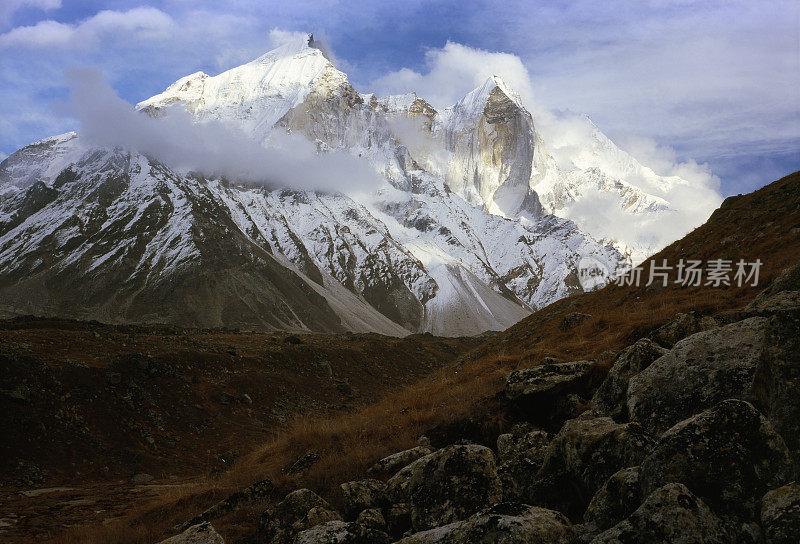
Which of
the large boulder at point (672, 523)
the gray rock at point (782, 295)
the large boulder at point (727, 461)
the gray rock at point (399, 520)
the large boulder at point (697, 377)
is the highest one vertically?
the gray rock at point (782, 295)

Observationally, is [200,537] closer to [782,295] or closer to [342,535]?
Answer: [342,535]

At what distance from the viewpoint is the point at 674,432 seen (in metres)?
5.32

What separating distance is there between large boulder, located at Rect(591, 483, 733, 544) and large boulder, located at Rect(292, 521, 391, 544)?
302 cm

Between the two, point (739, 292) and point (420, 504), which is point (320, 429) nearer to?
point (420, 504)

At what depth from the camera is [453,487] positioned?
269 inches

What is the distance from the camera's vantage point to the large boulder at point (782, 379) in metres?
5.24

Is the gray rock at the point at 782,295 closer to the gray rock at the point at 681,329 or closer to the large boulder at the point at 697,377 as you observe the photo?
the large boulder at the point at 697,377

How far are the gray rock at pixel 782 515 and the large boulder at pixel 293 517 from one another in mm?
5436

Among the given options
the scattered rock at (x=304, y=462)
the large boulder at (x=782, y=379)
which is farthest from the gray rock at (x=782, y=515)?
the scattered rock at (x=304, y=462)

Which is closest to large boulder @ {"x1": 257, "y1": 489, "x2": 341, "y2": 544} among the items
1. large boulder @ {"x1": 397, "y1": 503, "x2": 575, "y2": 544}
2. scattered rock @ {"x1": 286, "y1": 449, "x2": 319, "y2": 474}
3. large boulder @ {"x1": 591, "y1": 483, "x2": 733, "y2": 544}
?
scattered rock @ {"x1": 286, "y1": 449, "x2": 319, "y2": 474}

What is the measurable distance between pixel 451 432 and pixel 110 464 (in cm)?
1758

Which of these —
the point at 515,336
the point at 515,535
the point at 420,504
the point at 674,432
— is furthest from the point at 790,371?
the point at 515,336

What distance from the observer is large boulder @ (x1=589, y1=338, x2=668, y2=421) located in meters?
8.53

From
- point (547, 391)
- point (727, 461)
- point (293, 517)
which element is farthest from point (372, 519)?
point (547, 391)
